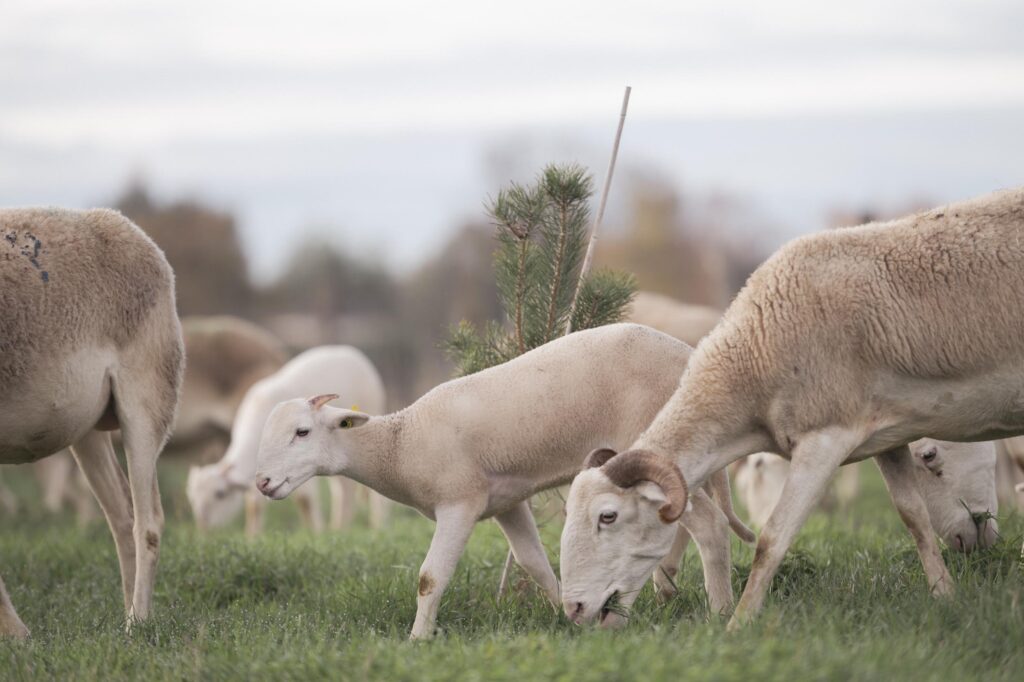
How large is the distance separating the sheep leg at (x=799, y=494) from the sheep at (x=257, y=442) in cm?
782

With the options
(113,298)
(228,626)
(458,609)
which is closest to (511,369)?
(458,609)

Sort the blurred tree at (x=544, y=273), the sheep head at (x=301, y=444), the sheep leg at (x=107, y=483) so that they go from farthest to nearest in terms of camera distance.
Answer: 1. the sheep leg at (x=107, y=483)
2. the blurred tree at (x=544, y=273)
3. the sheep head at (x=301, y=444)

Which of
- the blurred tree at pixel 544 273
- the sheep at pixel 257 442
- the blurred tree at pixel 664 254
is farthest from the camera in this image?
the blurred tree at pixel 664 254

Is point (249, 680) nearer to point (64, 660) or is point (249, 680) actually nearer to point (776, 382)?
point (64, 660)

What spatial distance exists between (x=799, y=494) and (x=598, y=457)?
0.88 meters

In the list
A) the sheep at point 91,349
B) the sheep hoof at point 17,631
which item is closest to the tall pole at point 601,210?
the sheep at point 91,349

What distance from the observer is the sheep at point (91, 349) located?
241 inches

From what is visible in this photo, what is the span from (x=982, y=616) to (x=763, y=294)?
1.63 m

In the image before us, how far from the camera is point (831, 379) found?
5.07 metres

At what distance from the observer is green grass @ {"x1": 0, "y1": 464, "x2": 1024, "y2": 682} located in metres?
4.06

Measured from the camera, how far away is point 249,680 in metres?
4.47

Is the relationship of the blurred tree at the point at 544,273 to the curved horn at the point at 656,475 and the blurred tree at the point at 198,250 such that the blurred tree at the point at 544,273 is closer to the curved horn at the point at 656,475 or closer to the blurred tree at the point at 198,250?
the curved horn at the point at 656,475

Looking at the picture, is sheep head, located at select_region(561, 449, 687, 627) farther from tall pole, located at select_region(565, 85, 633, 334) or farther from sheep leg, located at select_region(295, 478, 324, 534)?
sheep leg, located at select_region(295, 478, 324, 534)

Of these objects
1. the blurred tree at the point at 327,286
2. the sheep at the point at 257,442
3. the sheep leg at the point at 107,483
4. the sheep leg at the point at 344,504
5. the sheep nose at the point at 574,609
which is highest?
the sheep nose at the point at 574,609
